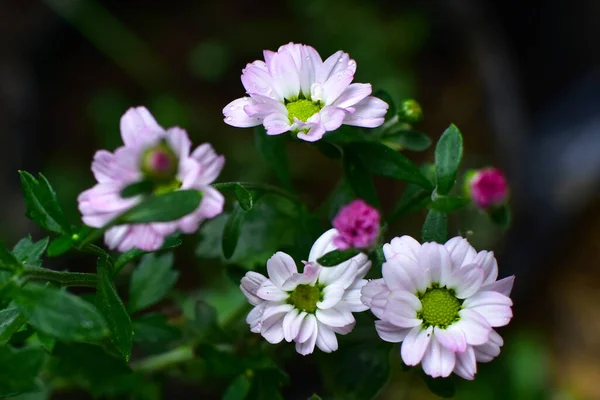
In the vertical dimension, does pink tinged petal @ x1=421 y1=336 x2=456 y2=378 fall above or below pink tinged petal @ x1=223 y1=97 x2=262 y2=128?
below

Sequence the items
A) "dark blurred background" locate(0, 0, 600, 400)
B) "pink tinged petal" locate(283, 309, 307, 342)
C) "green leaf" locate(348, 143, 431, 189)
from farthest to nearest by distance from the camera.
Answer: "dark blurred background" locate(0, 0, 600, 400) < "green leaf" locate(348, 143, 431, 189) < "pink tinged petal" locate(283, 309, 307, 342)

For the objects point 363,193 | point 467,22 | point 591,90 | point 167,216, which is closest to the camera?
point 167,216

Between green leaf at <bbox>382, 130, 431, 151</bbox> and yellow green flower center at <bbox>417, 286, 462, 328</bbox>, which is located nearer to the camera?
yellow green flower center at <bbox>417, 286, 462, 328</bbox>

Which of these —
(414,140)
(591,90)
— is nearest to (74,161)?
(414,140)

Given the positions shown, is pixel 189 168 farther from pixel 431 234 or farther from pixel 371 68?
pixel 371 68

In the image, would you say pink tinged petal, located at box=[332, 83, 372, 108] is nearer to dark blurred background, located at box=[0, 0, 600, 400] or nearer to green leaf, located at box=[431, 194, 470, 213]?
green leaf, located at box=[431, 194, 470, 213]

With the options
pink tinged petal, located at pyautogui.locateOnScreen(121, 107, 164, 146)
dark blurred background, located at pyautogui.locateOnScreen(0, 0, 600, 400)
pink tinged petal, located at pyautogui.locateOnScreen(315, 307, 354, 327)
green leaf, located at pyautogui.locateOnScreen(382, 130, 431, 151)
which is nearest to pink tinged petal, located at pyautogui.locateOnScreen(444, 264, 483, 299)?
pink tinged petal, located at pyautogui.locateOnScreen(315, 307, 354, 327)

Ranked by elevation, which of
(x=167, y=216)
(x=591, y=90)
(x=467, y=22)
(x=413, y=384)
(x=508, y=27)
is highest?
(x=167, y=216)

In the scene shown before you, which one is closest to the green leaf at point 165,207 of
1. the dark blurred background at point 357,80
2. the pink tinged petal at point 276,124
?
the pink tinged petal at point 276,124
